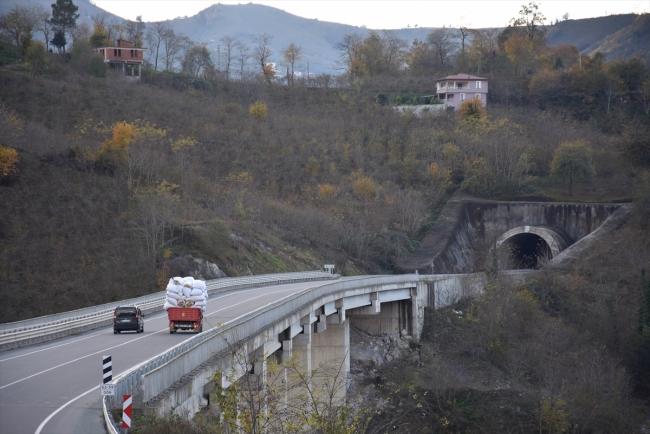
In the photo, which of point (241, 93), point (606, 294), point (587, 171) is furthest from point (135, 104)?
point (606, 294)

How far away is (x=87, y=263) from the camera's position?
4778 cm

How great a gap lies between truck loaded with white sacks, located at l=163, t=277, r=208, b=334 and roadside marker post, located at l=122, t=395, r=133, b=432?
11.9 meters

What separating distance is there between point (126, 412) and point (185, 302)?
1246 centimetres

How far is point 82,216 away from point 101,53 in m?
48.1

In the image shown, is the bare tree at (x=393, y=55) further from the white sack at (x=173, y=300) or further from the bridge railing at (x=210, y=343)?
the white sack at (x=173, y=300)

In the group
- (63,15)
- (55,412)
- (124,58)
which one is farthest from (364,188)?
(55,412)

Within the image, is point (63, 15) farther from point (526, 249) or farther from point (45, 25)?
point (526, 249)

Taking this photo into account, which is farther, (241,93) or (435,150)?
(241,93)

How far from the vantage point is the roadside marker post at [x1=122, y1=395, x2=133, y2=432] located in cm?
1508

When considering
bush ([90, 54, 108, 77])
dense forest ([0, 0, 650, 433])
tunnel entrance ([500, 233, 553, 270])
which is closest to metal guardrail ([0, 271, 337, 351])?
dense forest ([0, 0, 650, 433])

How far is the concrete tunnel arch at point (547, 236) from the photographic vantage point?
68.4m

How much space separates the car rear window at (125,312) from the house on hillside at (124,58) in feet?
226

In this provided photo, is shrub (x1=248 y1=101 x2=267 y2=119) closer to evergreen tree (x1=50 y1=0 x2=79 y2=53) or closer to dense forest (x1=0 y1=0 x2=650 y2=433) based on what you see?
dense forest (x1=0 y1=0 x2=650 y2=433)

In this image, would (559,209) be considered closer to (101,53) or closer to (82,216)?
(82,216)
